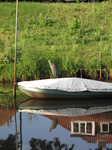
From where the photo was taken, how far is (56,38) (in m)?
35.2

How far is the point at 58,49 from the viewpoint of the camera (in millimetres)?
32750

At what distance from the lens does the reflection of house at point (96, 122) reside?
11.7m

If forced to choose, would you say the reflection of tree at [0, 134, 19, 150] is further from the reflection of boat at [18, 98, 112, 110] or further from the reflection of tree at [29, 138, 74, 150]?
the reflection of boat at [18, 98, 112, 110]

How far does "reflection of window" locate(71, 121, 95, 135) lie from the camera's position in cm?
1245

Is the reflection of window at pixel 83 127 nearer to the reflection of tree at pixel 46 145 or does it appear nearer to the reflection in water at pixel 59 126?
the reflection in water at pixel 59 126

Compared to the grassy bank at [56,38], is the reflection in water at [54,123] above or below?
below

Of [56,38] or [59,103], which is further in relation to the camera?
[56,38]

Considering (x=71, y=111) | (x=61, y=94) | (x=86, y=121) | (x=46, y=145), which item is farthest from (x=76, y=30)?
(x=46, y=145)

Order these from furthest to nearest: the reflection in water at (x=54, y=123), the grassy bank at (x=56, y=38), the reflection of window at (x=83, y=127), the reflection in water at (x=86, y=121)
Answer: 1. the grassy bank at (x=56, y=38)
2. the reflection in water at (x=54, y=123)
3. the reflection of window at (x=83, y=127)
4. the reflection in water at (x=86, y=121)

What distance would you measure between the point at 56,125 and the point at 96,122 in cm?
144

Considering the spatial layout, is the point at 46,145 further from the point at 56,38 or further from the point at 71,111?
the point at 56,38

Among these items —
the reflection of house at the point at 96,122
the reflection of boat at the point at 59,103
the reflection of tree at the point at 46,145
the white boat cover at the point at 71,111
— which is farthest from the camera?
the reflection of boat at the point at 59,103

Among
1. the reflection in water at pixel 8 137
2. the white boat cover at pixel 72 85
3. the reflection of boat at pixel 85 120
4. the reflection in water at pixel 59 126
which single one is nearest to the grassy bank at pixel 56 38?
the white boat cover at pixel 72 85

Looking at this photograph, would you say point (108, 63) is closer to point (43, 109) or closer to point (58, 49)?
point (58, 49)
